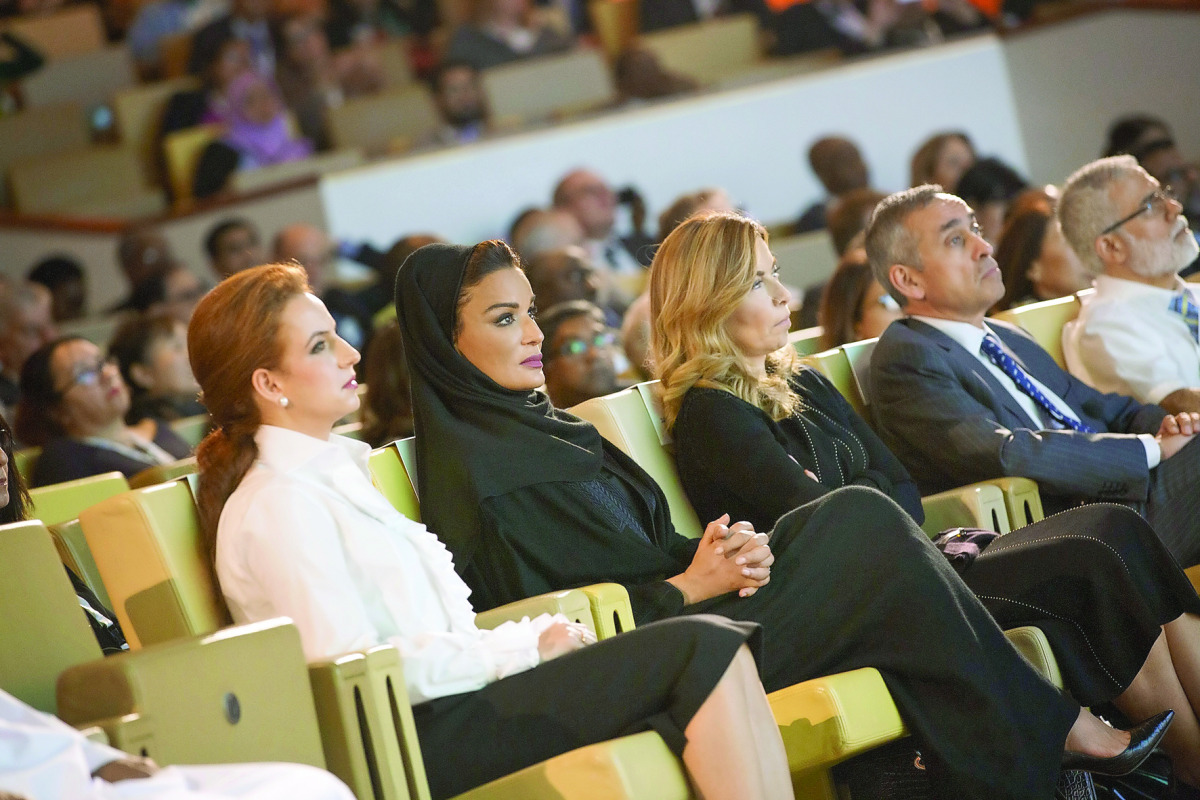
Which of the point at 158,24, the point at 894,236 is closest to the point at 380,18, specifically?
the point at 158,24

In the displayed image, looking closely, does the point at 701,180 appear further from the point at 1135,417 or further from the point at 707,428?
the point at 707,428

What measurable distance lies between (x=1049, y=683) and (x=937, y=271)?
1179 millimetres

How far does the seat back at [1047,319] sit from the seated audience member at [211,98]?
482 cm

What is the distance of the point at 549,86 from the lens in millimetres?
7559

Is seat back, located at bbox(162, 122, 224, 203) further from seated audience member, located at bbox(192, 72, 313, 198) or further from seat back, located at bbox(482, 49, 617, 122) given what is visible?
seat back, located at bbox(482, 49, 617, 122)

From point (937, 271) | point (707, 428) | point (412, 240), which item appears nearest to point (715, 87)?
point (412, 240)

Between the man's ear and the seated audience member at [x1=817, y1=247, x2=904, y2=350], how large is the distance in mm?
398

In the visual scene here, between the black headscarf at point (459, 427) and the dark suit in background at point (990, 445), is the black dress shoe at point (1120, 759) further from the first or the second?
the black headscarf at point (459, 427)

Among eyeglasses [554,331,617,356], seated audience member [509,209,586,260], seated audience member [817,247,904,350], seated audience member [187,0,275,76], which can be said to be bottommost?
seated audience member [817,247,904,350]

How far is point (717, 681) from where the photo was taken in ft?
6.51

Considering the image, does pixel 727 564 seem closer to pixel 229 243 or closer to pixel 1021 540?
pixel 1021 540

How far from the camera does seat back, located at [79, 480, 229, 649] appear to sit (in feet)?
6.89

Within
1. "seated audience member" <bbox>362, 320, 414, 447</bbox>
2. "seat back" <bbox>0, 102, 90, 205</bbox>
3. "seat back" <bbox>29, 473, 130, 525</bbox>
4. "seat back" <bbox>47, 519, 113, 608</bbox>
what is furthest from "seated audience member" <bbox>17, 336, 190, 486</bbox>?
"seat back" <bbox>0, 102, 90, 205</bbox>

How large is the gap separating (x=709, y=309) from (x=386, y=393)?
3.76ft
